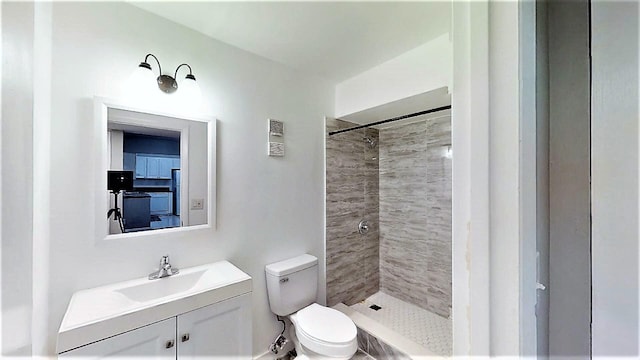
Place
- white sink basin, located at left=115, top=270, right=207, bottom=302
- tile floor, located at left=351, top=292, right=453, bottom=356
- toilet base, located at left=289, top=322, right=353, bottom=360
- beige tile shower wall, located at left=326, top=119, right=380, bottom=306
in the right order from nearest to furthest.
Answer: white sink basin, located at left=115, top=270, right=207, bottom=302 < toilet base, located at left=289, top=322, right=353, bottom=360 < tile floor, located at left=351, top=292, right=453, bottom=356 < beige tile shower wall, located at left=326, top=119, right=380, bottom=306

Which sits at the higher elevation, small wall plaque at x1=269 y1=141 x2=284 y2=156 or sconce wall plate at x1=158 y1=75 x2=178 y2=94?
sconce wall plate at x1=158 y1=75 x2=178 y2=94

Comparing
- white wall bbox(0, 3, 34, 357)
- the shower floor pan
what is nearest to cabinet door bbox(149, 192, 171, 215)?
white wall bbox(0, 3, 34, 357)

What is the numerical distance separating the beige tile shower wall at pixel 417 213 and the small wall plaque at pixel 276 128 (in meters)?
1.34

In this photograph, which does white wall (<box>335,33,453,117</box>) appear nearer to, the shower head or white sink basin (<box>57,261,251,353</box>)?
the shower head

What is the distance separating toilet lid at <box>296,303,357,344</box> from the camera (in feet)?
5.29

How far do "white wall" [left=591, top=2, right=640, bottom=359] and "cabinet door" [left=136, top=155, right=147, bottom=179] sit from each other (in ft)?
5.79

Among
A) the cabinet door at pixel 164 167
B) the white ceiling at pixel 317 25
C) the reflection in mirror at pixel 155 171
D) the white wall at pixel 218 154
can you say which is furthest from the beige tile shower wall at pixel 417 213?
the cabinet door at pixel 164 167

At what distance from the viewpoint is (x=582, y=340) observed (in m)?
0.38

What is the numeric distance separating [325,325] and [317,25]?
1877 mm

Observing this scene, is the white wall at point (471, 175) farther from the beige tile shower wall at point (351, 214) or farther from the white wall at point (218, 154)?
the beige tile shower wall at point (351, 214)

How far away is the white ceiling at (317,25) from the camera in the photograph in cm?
140

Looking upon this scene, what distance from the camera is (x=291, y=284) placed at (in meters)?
1.91

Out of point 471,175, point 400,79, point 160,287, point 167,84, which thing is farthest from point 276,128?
point 471,175

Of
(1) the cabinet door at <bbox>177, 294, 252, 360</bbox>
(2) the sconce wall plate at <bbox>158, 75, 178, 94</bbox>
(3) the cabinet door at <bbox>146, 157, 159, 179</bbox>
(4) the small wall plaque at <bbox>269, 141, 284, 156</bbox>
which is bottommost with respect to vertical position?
(1) the cabinet door at <bbox>177, 294, 252, 360</bbox>
